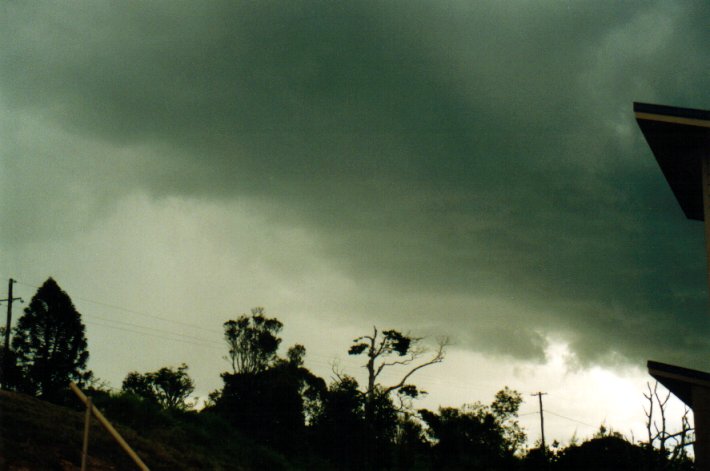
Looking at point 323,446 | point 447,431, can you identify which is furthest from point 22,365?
point 447,431

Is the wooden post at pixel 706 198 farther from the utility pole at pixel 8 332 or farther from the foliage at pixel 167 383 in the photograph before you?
the foliage at pixel 167 383

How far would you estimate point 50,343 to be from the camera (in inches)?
1729

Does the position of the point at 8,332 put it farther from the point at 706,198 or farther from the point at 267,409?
the point at 706,198

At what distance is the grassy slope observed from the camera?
597 inches

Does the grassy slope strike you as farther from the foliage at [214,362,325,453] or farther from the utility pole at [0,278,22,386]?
the utility pole at [0,278,22,386]

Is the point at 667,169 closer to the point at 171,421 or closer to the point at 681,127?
the point at 681,127

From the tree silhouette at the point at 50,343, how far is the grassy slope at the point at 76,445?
70.1 feet

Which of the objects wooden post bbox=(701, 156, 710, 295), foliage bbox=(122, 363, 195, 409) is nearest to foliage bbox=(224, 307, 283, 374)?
foliage bbox=(122, 363, 195, 409)

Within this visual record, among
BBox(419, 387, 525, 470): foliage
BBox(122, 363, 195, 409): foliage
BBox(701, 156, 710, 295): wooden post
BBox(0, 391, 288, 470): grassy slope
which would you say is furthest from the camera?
BBox(122, 363, 195, 409): foliage

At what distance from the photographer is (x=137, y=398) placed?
1008 inches

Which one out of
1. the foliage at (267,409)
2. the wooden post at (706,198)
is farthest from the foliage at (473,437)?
the wooden post at (706,198)

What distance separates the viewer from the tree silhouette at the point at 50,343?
42531mm

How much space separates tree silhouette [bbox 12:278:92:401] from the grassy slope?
2136 cm

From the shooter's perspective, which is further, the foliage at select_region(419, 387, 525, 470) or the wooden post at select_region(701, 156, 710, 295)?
the foliage at select_region(419, 387, 525, 470)
